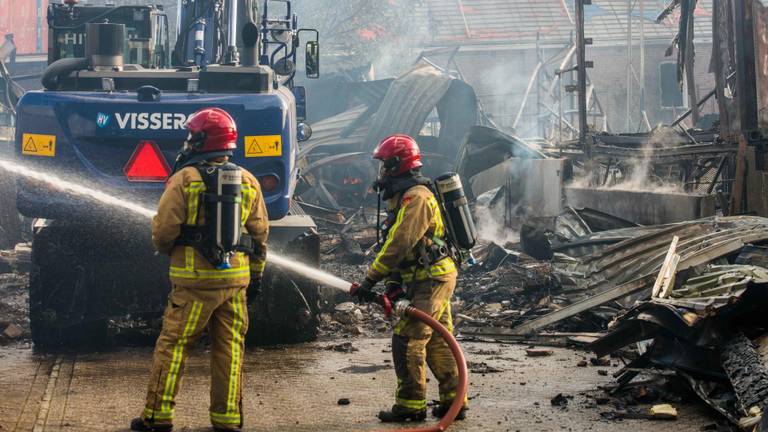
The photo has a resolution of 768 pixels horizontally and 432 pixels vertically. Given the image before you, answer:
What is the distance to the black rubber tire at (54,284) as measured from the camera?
27.2 feet

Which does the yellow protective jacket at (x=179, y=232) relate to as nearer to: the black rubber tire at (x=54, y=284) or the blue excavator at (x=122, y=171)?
the blue excavator at (x=122, y=171)

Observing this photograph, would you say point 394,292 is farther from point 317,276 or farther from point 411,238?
point 317,276

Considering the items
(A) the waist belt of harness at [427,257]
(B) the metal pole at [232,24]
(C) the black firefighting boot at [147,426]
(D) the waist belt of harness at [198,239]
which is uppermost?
(B) the metal pole at [232,24]

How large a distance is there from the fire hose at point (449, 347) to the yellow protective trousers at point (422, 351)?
10 centimetres

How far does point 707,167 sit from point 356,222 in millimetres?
6525

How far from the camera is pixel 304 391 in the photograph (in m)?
7.34

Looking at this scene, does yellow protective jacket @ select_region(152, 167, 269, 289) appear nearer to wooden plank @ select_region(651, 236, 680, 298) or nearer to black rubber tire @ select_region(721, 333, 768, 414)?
black rubber tire @ select_region(721, 333, 768, 414)

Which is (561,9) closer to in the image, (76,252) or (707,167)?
(707,167)

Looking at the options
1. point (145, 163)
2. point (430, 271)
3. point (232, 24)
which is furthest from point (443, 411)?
point (232, 24)

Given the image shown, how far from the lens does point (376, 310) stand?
10.8m

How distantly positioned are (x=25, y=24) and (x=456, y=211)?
33640 millimetres

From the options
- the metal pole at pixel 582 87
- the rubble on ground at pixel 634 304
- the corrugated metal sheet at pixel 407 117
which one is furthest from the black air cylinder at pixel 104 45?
the corrugated metal sheet at pixel 407 117

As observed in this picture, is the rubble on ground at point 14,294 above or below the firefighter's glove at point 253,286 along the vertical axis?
below

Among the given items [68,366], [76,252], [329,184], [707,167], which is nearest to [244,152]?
[76,252]
